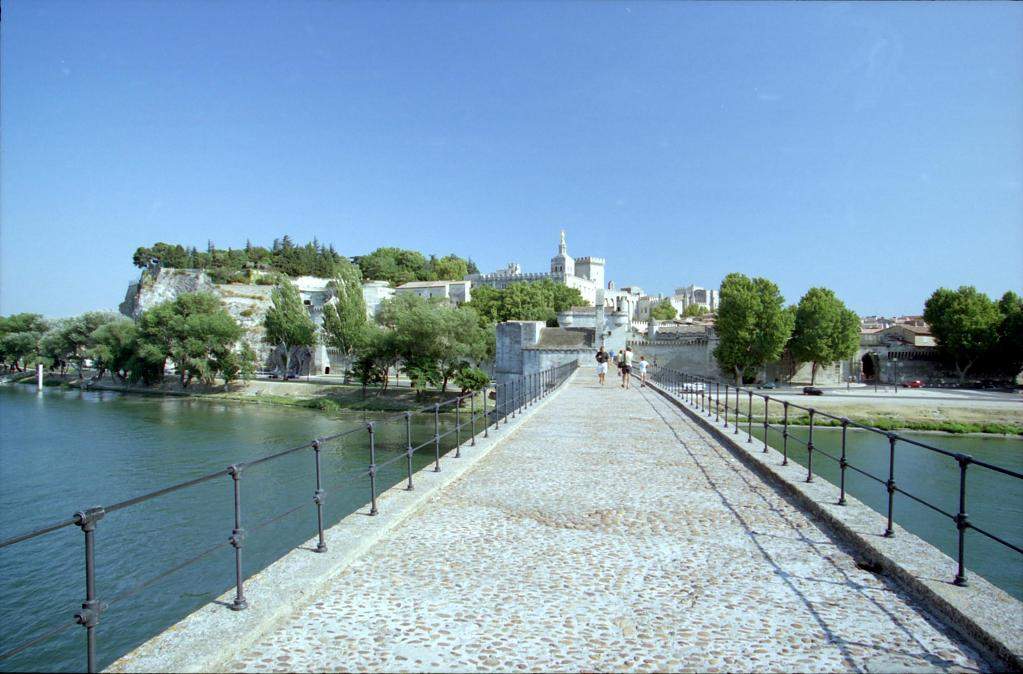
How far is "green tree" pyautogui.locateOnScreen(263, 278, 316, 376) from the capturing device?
52531 mm

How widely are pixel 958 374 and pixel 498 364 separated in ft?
144

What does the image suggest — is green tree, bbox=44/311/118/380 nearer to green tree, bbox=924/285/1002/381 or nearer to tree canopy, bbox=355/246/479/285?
tree canopy, bbox=355/246/479/285

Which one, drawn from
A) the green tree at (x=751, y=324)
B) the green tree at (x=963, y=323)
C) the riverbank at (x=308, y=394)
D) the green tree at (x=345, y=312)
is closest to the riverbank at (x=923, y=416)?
the green tree at (x=751, y=324)

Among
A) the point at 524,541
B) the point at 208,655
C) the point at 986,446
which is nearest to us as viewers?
the point at 208,655

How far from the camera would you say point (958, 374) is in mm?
55438

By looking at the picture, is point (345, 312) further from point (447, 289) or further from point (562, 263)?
point (562, 263)

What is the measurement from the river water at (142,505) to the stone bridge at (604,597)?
1.08m

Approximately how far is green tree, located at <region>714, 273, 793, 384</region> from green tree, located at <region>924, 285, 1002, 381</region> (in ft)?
50.5

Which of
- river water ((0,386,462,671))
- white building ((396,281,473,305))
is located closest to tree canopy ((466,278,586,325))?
white building ((396,281,473,305))

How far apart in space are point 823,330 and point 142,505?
1961 inches

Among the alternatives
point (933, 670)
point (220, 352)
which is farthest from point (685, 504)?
point (220, 352)

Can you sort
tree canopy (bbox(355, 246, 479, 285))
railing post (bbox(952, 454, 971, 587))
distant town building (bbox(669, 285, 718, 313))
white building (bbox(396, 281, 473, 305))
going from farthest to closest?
distant town building (bbox(669, 285, 718, 313))
tree canopy (bbox(355, 246, 479, 285))
white building (bbox(396, 281, 473, 305))
railing post (bbox(952, 454, 971, 587))

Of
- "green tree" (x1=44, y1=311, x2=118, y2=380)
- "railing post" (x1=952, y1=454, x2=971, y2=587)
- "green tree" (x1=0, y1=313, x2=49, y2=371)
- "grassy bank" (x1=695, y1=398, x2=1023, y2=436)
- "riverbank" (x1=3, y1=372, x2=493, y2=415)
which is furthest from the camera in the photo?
"green tree" (x1=0, y1=313, x2=49, y2=371)

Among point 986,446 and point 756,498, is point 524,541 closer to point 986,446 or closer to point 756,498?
point 756,498
